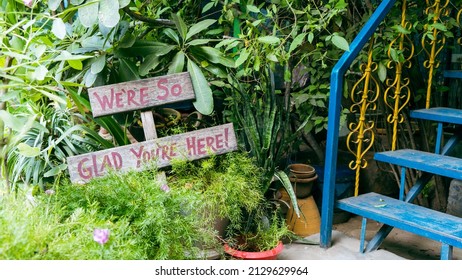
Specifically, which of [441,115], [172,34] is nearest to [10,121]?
[172,34]

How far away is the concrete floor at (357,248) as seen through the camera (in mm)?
2391

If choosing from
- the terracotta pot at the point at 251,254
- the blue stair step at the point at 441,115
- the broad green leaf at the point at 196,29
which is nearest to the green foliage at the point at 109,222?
the terracotta pot at the point at 251,254

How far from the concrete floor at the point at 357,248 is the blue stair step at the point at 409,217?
22 cm

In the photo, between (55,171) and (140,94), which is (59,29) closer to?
(140,94)

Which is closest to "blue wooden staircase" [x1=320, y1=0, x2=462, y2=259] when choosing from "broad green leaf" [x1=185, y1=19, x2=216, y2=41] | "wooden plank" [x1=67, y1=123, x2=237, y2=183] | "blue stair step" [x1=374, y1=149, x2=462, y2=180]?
"blue stair step" [x1=374, y1=149, x2=462, y2=180]

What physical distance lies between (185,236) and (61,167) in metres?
0.73

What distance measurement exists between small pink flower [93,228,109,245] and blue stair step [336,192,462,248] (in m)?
1.37

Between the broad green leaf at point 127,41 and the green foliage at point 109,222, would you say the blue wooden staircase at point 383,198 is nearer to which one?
the green foliage at point 109,222

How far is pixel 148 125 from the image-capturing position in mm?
2217

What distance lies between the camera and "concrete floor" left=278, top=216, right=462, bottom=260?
239 centimetres

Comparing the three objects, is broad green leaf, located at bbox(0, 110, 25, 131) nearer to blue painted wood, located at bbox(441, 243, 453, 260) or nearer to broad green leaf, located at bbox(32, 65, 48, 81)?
broad green leaf, located at bbox(32, 65, 48, 81)

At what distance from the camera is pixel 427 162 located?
2.44 m
